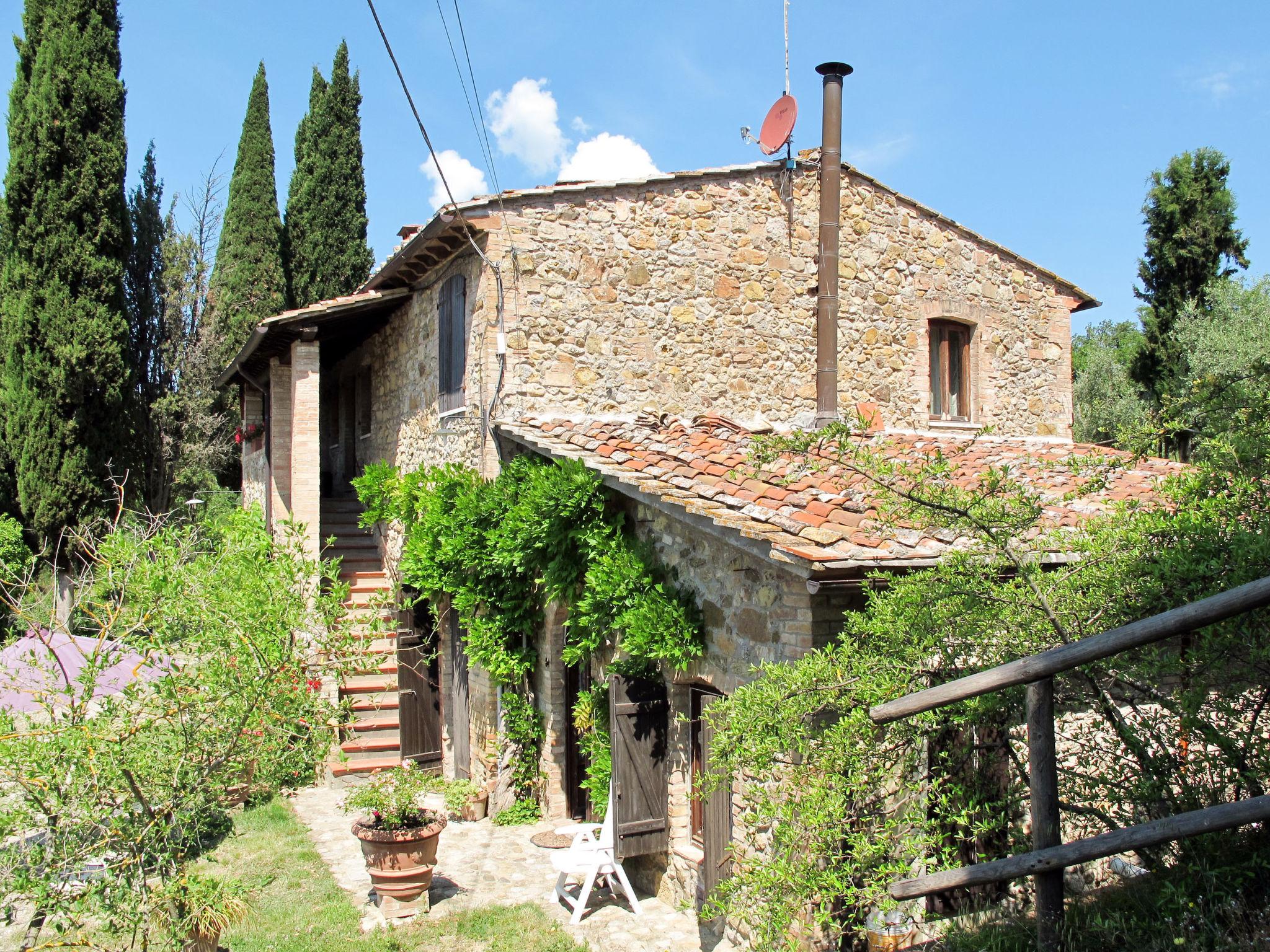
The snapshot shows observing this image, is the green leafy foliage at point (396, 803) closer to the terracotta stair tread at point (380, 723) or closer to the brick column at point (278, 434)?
the terracotta stair tread at point (380, 723)

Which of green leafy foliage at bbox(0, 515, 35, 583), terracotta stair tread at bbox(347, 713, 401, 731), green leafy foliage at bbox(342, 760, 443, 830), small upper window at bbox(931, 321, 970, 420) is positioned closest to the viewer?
green leafy foliage at bbox(342, 760, 443, 830)

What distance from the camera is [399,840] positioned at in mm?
7496

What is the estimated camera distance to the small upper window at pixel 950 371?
454 inches

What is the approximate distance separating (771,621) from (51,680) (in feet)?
15.0

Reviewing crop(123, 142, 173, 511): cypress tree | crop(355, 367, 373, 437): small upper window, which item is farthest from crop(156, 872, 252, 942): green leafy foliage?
crop(123, 142, 173, 511): cypress tree

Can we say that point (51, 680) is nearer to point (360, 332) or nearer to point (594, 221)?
point (594, 221)

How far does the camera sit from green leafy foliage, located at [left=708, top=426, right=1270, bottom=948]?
348 cm

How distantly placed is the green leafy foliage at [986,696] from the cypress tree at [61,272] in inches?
586

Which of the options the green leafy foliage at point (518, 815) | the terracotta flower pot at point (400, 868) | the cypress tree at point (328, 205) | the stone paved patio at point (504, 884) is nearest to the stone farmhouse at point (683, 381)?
the green leafy foliage at point (518, 815)

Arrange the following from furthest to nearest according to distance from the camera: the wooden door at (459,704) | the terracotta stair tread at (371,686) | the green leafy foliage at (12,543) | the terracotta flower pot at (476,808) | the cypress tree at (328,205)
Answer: the cypress tree at (328,205) → the green leafy foliage at (12,543) → the terracotta stair tread at (371,686) → the wooden door at (459,704) → the terracotta flower pot at (476,808)

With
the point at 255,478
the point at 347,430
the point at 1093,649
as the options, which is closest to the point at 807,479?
the point at 1093,649

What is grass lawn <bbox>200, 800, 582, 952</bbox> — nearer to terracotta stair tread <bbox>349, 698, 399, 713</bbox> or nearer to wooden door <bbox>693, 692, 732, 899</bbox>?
wooden door <bbox>693, 692, 732, 899</bbox>

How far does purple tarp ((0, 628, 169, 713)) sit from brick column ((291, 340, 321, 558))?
258cm

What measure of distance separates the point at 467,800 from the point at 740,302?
6.29m
